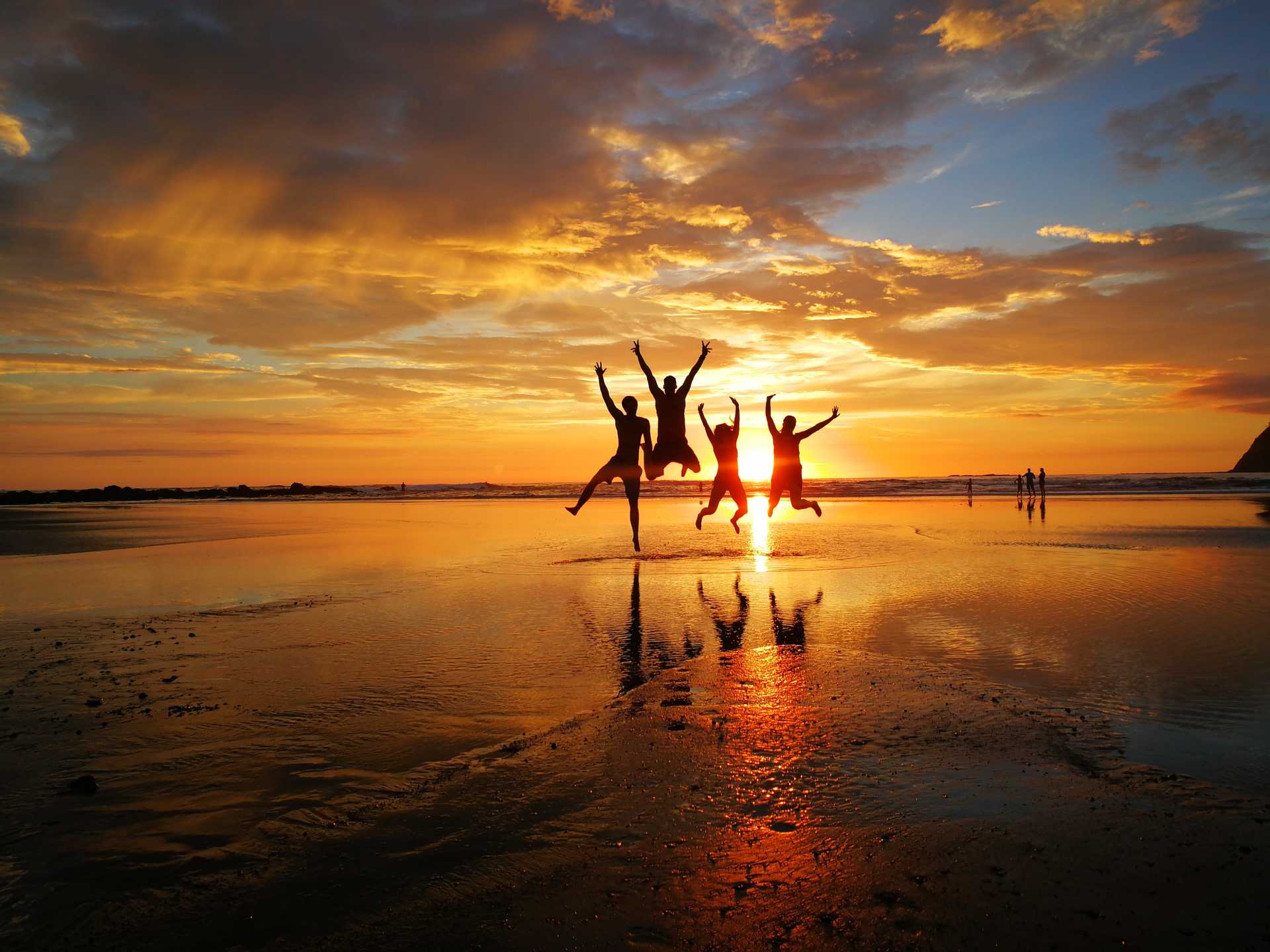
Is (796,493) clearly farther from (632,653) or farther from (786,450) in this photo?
(632,653)

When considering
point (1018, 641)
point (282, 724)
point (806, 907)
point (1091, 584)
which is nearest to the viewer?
point (806, 907)

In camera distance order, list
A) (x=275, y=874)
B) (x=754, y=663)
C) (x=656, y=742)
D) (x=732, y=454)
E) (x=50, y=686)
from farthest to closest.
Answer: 1. (x=732, y=454)
2. (x=754, y=663)
3. (x=50, y=686)
4. (x=656, y=742)
5. (x=275, y=874)

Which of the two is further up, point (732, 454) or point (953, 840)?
point (732, 454)

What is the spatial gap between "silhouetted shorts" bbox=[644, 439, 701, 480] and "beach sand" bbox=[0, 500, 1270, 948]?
11.1 ft

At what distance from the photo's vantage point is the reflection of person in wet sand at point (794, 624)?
952 centimetres

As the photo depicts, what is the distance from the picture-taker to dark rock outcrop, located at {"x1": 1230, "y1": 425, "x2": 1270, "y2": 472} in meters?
104

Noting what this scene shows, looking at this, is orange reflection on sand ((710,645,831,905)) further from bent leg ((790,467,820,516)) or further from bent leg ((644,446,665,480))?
bent leg ((790,467,820,516))

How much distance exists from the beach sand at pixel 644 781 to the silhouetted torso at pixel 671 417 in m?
3.88

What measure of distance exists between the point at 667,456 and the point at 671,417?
2.42 ft

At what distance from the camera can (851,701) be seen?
688 cm

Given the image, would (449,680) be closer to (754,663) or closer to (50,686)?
(754,663)

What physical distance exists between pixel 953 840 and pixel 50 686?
8569 millimetres

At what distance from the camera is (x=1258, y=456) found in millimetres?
106188

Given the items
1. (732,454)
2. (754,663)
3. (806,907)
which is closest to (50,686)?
(754,663)
